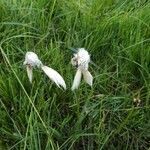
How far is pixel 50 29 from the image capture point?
1.78 m

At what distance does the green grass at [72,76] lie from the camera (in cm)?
144

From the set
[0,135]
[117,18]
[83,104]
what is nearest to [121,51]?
[117,18]

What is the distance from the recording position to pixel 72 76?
5.10 ft

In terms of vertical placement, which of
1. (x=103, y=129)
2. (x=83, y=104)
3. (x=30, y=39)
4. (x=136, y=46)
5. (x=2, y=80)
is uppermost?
(x=30, y=39)

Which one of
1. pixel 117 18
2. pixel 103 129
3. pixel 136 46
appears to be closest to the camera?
pixel 103 129

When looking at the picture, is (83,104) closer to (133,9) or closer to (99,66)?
(99,66)

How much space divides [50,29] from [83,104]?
396mm

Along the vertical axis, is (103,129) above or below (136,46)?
below

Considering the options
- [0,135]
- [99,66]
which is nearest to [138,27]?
[99,66]

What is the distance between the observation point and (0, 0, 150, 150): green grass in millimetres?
1441

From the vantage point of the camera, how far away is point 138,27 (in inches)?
67.9

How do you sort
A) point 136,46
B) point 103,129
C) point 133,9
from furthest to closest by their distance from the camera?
point 133,9, point 136,46, point 103,129

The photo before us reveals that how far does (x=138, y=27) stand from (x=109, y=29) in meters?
0.11

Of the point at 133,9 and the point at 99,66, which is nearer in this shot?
the point at 99,66
